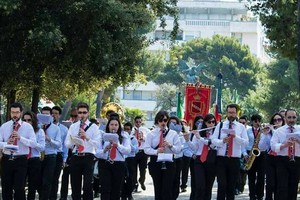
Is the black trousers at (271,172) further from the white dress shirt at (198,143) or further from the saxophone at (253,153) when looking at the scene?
the saxophone at (253,153)

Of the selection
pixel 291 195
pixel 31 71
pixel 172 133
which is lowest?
pixel 291 195

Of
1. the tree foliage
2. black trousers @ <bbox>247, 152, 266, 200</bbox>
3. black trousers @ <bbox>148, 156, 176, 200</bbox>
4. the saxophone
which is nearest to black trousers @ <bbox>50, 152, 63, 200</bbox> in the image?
black trousers @ <bbox>148, 156, 176, 200</bbox>

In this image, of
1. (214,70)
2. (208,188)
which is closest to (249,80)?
(214,70)

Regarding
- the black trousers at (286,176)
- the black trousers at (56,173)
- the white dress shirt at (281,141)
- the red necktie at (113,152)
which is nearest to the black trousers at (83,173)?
the red necktie at (113,152)

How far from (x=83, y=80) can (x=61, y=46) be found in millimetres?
2852

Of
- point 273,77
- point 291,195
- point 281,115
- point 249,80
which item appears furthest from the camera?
point 249,80

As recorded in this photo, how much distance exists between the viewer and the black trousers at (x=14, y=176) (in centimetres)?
1736

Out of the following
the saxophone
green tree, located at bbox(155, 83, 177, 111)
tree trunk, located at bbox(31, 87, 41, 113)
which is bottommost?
the saxophone

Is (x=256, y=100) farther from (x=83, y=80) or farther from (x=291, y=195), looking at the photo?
(x=291, y=195)

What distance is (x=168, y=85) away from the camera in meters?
111

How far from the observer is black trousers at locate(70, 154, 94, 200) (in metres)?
18.1

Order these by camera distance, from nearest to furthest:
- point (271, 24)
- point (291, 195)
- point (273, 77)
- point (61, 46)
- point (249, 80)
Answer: point (291, 195) < point (61, 46) < point (271, 24) < point (273, 77) < point (249, 80)

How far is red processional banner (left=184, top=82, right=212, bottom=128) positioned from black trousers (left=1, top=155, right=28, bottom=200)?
2566cm

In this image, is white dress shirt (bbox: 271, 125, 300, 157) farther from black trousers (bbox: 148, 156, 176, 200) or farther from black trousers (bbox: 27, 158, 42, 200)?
black trousers (bbox: 27, 158, 42, 200)
